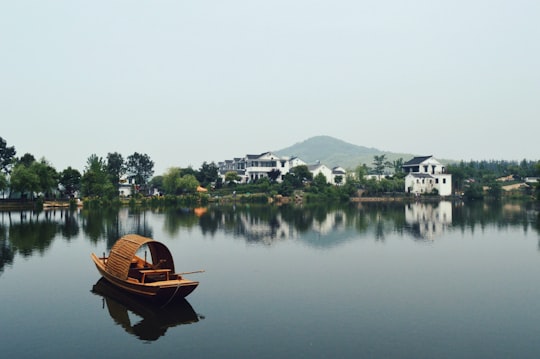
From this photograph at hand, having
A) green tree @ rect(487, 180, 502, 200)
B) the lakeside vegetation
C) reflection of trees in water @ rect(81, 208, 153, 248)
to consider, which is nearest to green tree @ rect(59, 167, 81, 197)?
the lakeside vegetation

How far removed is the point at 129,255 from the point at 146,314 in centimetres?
376

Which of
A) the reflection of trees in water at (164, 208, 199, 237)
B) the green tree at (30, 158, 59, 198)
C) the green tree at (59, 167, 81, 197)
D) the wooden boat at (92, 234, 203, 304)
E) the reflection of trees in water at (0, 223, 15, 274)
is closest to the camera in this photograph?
the wooden boat at (92, 234, 203, 304)

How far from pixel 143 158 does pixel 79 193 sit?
29.7 m

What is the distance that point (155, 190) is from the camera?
114250 millimetres

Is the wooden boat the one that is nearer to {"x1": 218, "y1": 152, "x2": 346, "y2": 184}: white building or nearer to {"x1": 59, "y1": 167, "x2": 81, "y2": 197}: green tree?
{"x1": 59, "y1": 167, "x2": 81, "y2": 197}: green tree

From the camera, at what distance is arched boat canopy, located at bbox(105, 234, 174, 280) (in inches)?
905

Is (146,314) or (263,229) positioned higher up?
(263,229)

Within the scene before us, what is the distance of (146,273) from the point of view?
22.1 m

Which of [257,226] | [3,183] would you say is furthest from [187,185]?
[257,226]

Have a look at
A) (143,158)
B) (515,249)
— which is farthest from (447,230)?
(143,158)

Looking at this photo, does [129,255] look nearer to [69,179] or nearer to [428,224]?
[428,224]

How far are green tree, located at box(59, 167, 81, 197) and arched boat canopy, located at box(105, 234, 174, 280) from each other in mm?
67487

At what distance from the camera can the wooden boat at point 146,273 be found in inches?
818

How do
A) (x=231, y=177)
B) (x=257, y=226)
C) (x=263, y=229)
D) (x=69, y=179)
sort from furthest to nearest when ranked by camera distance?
(x=231, y=177), (x=69, y=179), (x=257, y=226), (x=263, y=229)
